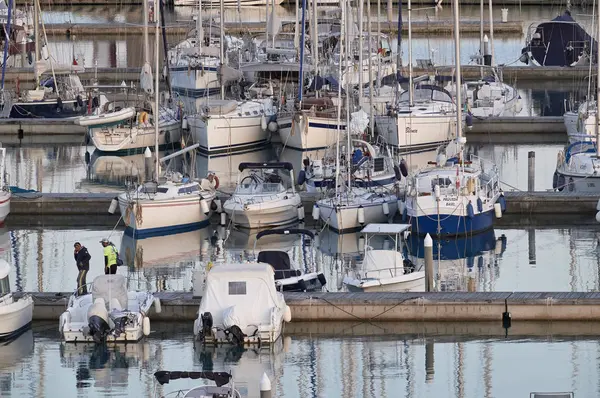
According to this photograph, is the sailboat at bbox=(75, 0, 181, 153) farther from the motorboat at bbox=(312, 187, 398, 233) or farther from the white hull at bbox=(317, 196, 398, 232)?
the white hull at bbox=(317, 196, 398, 232)

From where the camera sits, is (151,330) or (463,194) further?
(463,194)

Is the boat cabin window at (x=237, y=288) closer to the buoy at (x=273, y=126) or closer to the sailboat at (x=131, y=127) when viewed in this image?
the sailboat at (x=131, y=127)

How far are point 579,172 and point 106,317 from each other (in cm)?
1864

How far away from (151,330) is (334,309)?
3537 millimetres

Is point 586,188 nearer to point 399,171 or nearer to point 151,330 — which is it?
point 399,171

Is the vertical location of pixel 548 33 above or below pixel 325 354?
above

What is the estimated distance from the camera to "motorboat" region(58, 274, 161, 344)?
102ft

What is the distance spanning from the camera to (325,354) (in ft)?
102

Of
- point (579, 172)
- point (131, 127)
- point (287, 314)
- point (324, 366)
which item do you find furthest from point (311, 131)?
point (324, 366)

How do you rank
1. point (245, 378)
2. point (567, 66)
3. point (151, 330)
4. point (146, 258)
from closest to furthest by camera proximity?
point (245, 378)
point (151, 330)
point (146, 258)
point (567, 66)

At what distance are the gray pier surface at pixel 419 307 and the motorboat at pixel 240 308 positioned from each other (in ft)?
4.48

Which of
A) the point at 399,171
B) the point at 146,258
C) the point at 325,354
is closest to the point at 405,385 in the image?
the point at 325,354

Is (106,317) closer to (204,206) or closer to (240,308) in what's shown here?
(240,308)

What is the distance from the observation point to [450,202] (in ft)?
135
